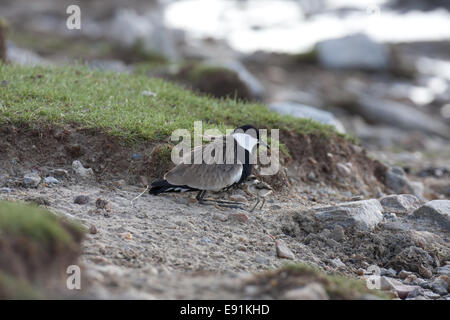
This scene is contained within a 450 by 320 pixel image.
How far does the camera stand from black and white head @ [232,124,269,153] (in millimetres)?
5688

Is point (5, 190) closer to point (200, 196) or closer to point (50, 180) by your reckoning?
point (50, 180)

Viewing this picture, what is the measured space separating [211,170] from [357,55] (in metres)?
14.2

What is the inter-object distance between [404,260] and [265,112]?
10.7 ft

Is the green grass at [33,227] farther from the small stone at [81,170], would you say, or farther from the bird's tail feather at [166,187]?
the small stone at [81,170]

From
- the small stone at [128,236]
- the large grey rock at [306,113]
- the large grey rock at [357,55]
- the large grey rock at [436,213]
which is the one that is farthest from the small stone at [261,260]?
the large grey rock at [357,55]

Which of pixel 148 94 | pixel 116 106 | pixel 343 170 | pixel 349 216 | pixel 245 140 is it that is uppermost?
pixel 148 94

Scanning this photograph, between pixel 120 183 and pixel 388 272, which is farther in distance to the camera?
pixel 120 183

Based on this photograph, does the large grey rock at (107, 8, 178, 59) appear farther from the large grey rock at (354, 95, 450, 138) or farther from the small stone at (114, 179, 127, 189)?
the small stone at (114, 179, 127, 189)

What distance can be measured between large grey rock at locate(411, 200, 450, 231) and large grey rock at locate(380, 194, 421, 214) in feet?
0.64

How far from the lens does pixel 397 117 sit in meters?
14.1

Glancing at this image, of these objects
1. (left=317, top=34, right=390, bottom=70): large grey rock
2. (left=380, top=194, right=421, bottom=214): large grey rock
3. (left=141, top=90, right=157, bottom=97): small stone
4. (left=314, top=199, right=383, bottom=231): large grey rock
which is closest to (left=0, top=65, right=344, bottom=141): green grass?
(left=141, top=90, right=157, bottom=97): small stone

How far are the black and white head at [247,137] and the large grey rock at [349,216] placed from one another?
95 centimetres

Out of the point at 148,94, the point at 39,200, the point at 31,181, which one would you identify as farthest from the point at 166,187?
the point at 148,94

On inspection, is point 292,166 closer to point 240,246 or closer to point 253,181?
point 253,181
